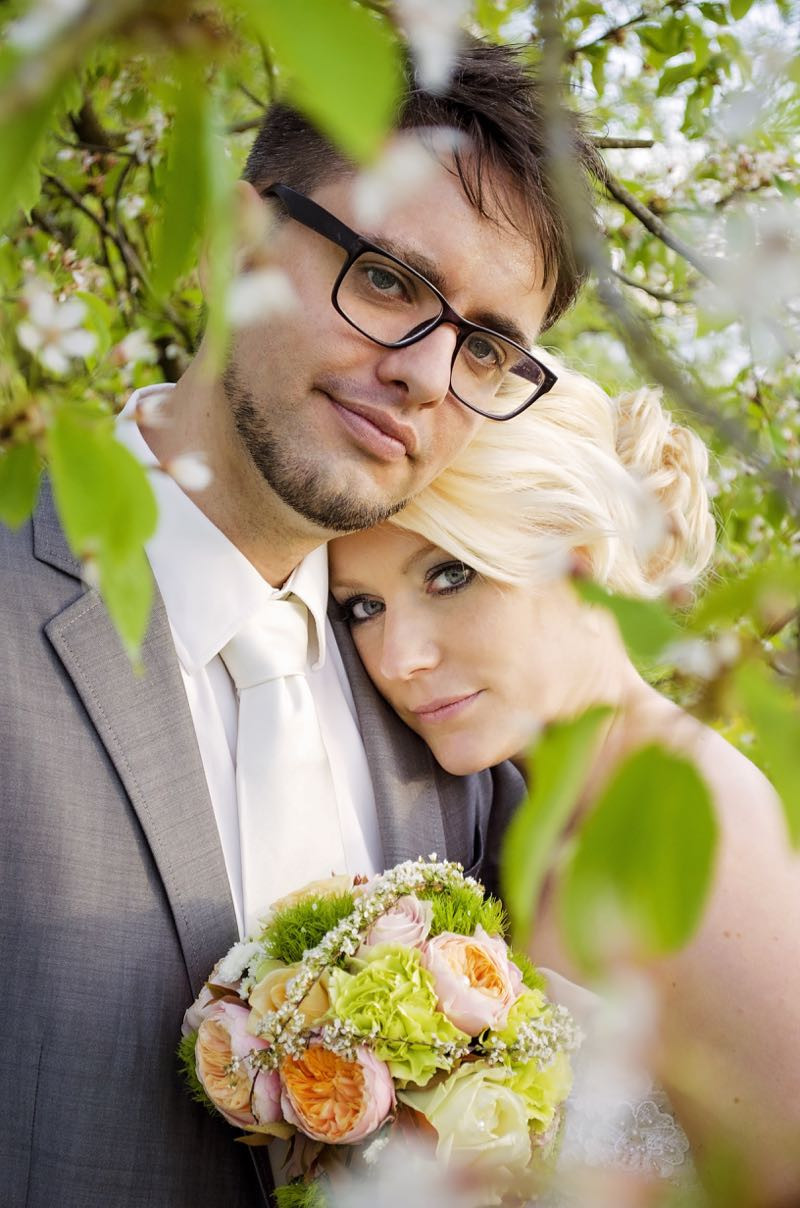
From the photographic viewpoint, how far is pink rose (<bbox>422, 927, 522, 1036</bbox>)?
5.29 feet

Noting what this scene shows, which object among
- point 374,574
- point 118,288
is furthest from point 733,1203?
point 118,288

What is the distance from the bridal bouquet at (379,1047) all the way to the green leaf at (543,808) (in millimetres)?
1145

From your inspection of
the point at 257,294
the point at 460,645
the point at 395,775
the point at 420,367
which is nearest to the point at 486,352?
the point at 420,367

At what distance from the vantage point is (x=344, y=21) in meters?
0.45

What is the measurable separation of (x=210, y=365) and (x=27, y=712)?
1.40 metres

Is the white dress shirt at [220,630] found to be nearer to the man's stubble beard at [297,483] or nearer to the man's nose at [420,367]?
the man's stubble beard at [297,483]

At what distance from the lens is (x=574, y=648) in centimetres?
243

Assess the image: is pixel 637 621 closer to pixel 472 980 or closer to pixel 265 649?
pixel 472 980

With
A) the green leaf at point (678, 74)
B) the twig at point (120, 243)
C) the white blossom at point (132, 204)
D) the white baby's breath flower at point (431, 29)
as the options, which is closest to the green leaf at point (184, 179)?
the white baby's breath flower at point (431, 29)

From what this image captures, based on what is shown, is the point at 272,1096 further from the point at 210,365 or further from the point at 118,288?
the point at 118,288

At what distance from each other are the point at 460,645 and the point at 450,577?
0.15m

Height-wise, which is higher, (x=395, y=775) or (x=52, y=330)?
(x=52, y=330)

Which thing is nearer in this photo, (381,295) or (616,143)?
(381,295)

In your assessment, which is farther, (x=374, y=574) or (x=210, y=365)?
(x=374, y=574)
